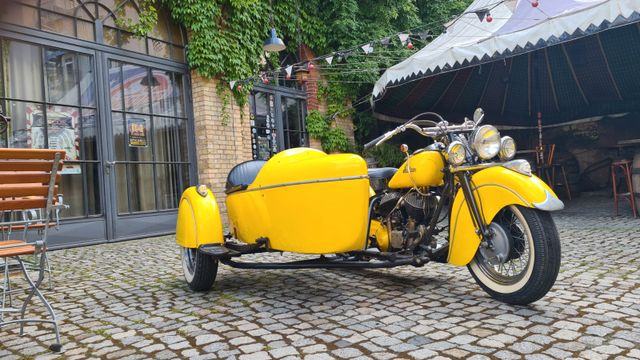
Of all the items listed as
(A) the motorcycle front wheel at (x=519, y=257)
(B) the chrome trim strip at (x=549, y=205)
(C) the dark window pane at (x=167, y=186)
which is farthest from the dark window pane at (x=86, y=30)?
(B) the chrome trim strip at (x=549, y=205)

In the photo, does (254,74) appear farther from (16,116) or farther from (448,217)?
(448,217)

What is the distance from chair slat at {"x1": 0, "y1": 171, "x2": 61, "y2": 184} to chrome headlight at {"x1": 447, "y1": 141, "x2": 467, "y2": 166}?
2120mm

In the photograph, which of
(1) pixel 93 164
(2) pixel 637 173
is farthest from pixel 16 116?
(2) pixel 637 173

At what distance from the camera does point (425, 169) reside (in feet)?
9.68

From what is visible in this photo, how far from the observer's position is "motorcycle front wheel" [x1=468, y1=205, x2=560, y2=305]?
2.46 m

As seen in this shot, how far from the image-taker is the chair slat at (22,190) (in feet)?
7.46

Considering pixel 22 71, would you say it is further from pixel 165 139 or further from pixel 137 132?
pixel 165 139

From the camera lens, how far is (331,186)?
2895 millimetres

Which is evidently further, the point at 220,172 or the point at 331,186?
the point at 220,172

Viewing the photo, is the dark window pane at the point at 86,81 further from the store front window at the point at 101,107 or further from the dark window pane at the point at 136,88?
the dark window pane at the point at 136,88

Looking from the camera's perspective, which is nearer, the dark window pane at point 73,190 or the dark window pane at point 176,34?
the dark window pane at point 73,190

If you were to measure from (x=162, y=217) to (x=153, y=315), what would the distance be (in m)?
4.58

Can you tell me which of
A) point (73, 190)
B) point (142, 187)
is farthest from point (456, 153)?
point (142, 187)

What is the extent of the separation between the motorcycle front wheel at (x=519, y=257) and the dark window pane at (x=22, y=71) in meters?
5.71
